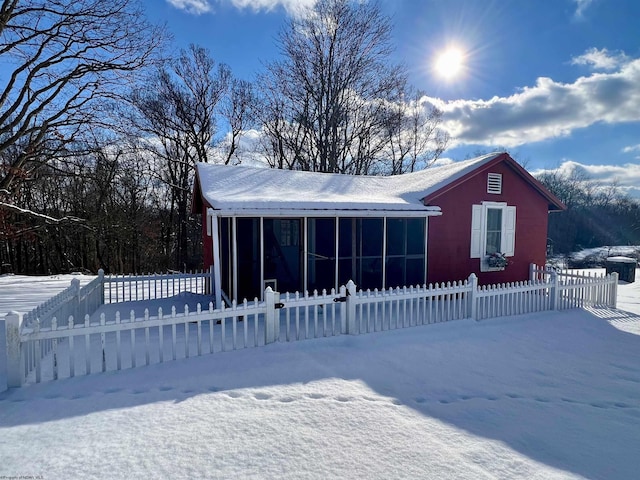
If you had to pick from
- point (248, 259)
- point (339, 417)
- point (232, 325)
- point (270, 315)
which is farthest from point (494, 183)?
point (339, 417)

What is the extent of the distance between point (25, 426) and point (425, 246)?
28.0 feet

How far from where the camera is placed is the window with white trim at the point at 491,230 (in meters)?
10.2

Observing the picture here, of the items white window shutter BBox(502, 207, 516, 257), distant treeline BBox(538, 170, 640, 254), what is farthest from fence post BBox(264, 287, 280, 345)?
distant treeline BBox(538, 170, 640, 254)

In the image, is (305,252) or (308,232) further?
(308,232)

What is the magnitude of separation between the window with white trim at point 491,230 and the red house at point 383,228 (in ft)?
0.10

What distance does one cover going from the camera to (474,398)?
4.20 meters

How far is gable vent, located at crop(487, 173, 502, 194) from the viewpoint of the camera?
33.7 ft

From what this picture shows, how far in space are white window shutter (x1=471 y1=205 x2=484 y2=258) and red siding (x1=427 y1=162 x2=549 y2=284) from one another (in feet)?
0.47

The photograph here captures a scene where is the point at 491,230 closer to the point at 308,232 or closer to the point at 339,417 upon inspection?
the point at 308,232

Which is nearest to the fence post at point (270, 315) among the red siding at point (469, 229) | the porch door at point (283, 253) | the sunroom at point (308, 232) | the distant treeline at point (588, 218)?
the sunroom at point (308, 232)

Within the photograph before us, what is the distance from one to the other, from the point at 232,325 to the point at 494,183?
8.48m

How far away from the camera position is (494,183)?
10336mm

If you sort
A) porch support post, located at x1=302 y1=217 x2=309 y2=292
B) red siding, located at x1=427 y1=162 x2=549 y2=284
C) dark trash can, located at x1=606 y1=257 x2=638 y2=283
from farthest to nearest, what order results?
dark trash can, located at x1=606 y1=257 x2=638 y2=283 < red siding, located at x1=427 y1=162 x2=549 y2=284 < porch support post, located at x1=302 y1=217 x2=309 y2=292

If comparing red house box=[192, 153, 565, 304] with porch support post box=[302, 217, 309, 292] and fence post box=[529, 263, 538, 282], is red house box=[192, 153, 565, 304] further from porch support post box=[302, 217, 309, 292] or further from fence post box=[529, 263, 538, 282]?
fence post box=[529, 263, 538, 282]
